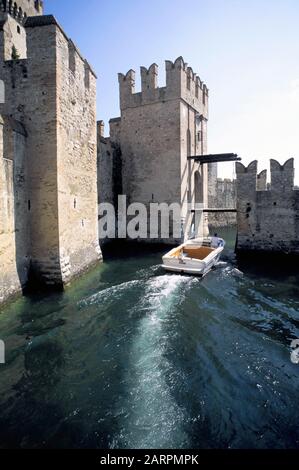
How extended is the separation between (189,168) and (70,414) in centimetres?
1533

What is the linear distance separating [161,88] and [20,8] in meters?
16.3

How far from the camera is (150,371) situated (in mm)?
4324

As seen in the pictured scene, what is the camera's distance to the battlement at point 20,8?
70.8 ft

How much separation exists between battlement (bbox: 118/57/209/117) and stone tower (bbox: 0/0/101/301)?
800 cm

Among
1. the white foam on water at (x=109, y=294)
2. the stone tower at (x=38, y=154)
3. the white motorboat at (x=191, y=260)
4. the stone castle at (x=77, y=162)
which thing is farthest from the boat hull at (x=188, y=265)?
the stone tower at (x=38, y=154)

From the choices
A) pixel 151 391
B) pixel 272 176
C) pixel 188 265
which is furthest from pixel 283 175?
pixel 151 391

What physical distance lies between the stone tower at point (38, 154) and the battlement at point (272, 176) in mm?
8440

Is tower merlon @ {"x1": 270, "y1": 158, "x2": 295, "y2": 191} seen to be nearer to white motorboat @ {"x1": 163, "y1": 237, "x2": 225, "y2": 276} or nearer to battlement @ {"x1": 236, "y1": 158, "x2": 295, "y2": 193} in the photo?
battlement @ {"x1": 236, "y1": 158, "x2": 295, "y2": 193}

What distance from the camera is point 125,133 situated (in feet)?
56.2

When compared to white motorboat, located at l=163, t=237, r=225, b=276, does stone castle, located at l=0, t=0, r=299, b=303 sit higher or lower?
higher

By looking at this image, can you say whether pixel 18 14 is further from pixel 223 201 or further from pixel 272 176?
pixel 272 176

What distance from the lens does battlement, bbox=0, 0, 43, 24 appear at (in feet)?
70.8

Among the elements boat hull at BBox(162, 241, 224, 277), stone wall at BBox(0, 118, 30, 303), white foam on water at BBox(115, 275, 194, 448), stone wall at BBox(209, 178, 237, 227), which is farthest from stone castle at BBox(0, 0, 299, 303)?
stone wall at BBox(209, 178, 237, 227)

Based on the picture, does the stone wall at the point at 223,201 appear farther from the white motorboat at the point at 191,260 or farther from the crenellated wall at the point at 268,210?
the white motorboat at the point at 191,260
